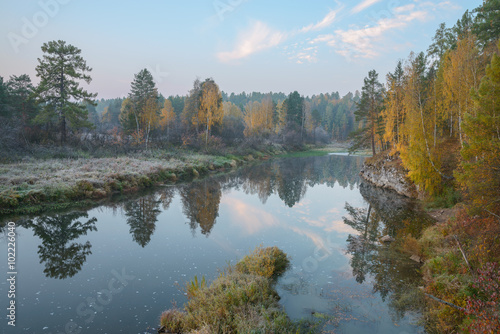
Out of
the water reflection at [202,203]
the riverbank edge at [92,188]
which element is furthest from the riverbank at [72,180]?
the water reflection at [202,203]

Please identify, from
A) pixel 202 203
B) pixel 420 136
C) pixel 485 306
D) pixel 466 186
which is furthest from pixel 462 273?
pixel 202 203

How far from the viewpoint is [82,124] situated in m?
30.1

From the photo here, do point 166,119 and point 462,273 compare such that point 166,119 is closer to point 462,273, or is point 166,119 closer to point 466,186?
point 466,186

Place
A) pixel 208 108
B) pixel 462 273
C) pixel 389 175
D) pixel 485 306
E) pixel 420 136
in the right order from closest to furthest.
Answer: pixel 485 306 → pixel 462 273 → pixel 420 136 → pixel 389 175 → pixel 208 108

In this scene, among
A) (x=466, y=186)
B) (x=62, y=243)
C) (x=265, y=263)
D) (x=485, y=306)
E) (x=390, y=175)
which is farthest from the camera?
(x=390, y=175)

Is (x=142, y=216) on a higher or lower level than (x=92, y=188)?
lower

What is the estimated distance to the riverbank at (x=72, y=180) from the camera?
15.1m

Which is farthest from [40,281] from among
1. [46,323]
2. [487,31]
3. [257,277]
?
[487,31]

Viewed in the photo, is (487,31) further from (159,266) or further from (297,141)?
(297,141)

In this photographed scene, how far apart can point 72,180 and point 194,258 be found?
41.3 ft

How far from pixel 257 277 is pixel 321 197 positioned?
15164mm

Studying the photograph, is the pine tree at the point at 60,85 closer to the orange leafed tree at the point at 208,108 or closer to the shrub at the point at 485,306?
the orange leafed tree at the point at 208,108

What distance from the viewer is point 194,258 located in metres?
10.3

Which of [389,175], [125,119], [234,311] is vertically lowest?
[234,311]
